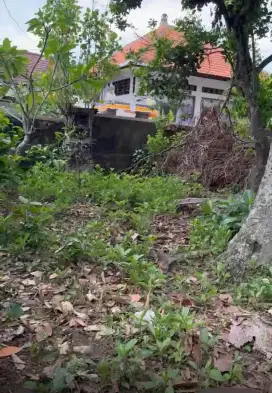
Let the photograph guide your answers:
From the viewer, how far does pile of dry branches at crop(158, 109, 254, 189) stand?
5711 millimetres

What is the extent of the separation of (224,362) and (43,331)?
829 millimetres

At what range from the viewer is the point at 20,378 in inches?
62.3

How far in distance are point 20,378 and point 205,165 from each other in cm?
457

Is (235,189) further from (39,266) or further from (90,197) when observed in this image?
(39,266)

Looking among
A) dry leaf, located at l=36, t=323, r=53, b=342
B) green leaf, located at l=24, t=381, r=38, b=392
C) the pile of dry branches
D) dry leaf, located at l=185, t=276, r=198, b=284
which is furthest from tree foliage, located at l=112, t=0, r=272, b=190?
green leaf, located at l=24, t=381, r=38, b=392

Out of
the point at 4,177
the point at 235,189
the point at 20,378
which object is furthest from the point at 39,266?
the point at 235,189

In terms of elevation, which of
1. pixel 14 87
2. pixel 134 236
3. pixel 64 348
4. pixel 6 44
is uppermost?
pixel 6 44

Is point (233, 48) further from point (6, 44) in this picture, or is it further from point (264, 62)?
point (6, 44)

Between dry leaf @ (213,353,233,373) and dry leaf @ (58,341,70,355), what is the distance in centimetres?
63

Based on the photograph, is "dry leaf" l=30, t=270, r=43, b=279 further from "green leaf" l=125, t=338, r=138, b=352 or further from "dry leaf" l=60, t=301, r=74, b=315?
"green leaf" l=125, t=338, r=138, b=352

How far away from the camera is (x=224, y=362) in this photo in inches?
70.0

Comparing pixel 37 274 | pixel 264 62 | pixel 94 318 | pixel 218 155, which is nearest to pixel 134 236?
pixel 37 274

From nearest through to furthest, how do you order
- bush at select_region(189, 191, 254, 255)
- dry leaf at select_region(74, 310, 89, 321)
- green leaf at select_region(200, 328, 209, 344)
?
green leaf at select_region(200, 328, 209, 344) < dry leaf at select_region(74, 310, 89, 321) < bush at select_region(189, 191, 254, 255)

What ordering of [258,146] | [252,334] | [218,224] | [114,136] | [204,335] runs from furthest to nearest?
[114,136] → [258,146] → [218,224] → [252,334] → [204,335]
